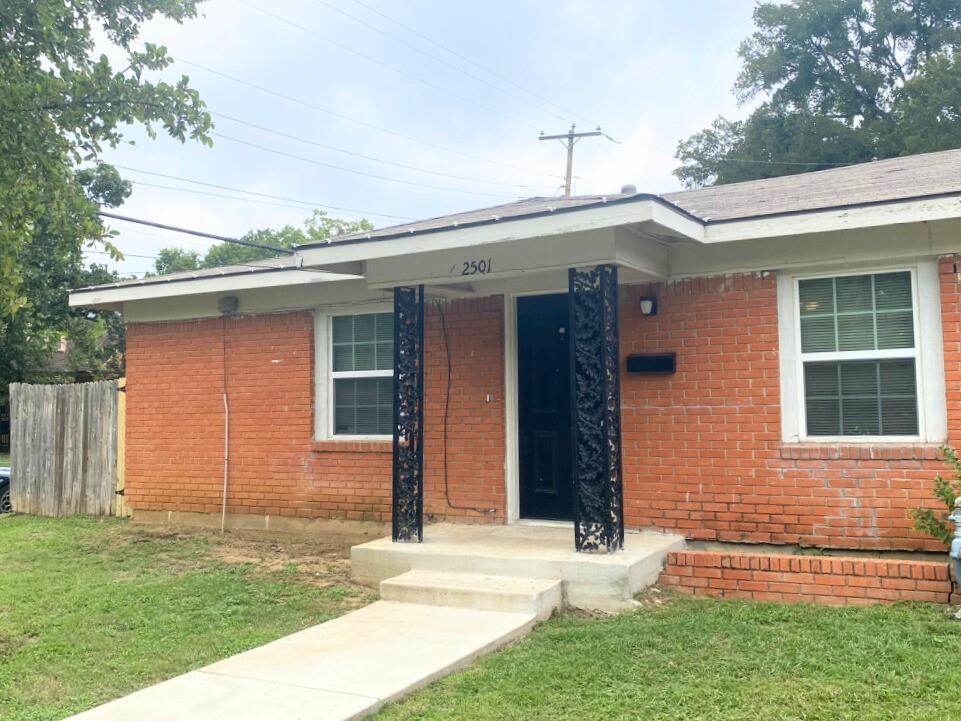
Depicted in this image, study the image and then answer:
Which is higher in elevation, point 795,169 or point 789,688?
point 795,169

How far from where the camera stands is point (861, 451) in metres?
6.64

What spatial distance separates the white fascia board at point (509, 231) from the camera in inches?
238

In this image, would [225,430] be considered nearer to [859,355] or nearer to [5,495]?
[5,495]

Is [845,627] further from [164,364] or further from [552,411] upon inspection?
[164,364]

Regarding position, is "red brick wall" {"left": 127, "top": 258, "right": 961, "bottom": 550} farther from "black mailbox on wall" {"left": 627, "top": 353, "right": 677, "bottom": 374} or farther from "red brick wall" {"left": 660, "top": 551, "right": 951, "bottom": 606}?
"red brick wall" {"left": 660, "top": 551, "right": 951, "bottom": 606}

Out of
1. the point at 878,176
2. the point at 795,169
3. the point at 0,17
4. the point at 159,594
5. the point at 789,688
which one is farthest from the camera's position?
the point at 795,169

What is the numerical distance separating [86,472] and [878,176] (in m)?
10.1

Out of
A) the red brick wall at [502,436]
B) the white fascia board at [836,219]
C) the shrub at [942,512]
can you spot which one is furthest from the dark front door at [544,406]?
the shrub at [942,512]

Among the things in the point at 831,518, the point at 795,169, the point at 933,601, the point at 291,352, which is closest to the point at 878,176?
the point at 831,518

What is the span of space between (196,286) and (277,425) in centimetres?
182

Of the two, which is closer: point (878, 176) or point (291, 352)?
point (878, 176)

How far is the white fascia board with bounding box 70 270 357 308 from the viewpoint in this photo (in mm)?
9070

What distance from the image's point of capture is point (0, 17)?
205 inches

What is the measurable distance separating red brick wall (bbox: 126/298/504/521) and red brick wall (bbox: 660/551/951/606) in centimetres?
221
